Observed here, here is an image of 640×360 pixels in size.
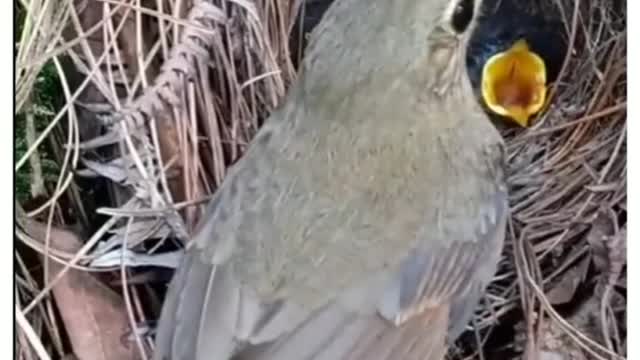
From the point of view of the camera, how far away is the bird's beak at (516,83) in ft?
5.64

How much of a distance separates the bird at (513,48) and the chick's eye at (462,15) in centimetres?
3

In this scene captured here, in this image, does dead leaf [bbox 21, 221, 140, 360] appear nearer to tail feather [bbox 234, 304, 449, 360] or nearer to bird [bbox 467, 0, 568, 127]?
tail feather [bbox 234, 304, 449, 360]

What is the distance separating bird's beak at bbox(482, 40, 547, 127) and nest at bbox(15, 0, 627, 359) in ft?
0.06

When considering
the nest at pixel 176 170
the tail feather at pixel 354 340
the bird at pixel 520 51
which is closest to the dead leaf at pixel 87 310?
the nest at pixel 176 170

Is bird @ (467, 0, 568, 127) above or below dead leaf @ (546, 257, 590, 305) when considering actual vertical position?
above

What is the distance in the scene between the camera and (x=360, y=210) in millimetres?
1680

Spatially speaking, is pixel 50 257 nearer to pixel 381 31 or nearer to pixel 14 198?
pixel 14 198

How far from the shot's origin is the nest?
67.0 inches

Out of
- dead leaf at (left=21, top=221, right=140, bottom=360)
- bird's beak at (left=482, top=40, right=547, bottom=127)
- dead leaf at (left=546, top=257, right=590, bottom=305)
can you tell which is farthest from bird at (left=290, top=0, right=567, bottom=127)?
dead leaf at (left=21, top=221, right=140, bottom=360)

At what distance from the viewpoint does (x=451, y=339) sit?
66.4 inches

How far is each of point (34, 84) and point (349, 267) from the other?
30 centimetres

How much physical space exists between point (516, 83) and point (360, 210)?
0.57 feet

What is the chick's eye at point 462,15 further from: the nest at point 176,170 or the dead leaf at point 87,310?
the dead leaf at point 87,310
